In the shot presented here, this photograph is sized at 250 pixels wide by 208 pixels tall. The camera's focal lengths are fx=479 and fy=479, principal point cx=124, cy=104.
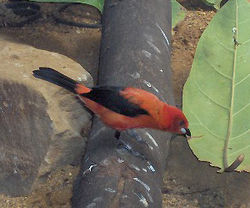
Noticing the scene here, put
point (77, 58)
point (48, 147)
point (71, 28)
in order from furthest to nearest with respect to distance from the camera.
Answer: point (71, 28), point (77, 58), point (48, 147)

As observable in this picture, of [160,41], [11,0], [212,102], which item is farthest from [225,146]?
[11,0]

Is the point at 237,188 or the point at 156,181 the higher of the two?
the point at 156,181

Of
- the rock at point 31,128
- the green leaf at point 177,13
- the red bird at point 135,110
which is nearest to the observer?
the red bird at point 135,110

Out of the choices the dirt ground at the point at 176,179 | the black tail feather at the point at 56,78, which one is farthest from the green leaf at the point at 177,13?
the black tail feather at the point at 56,78

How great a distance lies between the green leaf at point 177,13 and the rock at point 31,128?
139cm

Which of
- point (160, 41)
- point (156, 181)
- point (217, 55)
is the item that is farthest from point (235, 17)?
point (156, 181)

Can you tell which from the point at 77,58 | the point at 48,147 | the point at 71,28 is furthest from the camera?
the point at 71,28

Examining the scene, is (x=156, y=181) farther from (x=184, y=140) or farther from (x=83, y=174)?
(x=184, y=140)

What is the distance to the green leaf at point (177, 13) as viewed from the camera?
3827 mm

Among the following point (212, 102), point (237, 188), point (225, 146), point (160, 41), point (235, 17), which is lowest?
point (237, 188)

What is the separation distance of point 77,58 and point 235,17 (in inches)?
47.4

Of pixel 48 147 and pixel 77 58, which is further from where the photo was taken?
pixel 77 58

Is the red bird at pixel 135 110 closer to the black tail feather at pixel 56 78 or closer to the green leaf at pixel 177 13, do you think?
the black tail feather at pixel 56 78

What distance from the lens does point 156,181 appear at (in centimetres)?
229
